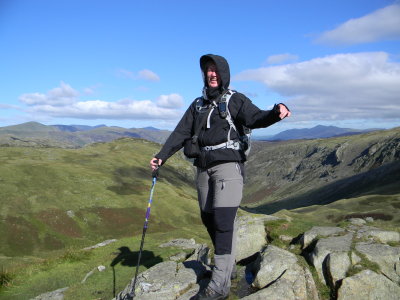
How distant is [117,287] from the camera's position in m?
14.6

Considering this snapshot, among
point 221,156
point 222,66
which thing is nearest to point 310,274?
point 221,156

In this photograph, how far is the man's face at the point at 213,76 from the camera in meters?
9.97

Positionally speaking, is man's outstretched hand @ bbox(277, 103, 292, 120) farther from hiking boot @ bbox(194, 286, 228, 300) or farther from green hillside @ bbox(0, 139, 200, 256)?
green hillside @ bbox(0, 139, 200, 256)

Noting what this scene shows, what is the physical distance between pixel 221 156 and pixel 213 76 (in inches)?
92.0

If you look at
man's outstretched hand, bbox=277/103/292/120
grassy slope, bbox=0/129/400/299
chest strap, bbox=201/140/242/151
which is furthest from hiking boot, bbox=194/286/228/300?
grassy slope, bbox=0/129/400/299

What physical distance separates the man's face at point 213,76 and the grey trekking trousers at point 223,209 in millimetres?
2315

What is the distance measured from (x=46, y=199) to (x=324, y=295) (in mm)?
99150

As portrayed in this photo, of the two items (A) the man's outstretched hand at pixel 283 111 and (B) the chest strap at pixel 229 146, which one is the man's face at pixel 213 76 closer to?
(B) the chest strap at pixel 229 146

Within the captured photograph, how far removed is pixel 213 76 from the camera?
1001 cm

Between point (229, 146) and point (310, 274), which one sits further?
point (310, 274)

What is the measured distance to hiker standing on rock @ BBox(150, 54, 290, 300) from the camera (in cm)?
941

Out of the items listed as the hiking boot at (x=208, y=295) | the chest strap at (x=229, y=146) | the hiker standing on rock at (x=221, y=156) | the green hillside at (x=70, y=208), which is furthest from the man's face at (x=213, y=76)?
the green hillside at (x=70, y=208)

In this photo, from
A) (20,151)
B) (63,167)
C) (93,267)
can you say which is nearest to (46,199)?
(63,167)

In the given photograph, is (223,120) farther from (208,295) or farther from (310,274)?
(310,274)
